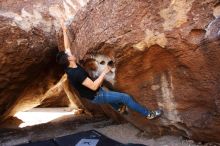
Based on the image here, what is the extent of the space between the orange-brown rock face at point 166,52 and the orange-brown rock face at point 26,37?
1.12 m

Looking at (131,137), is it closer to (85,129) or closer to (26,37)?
(85,129)

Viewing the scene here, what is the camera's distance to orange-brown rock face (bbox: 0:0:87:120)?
5.95 meters

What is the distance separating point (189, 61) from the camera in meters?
4.57

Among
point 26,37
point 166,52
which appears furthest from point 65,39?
point 166,52

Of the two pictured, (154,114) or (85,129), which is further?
(85,129)

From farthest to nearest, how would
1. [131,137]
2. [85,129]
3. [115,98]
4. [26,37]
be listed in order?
1. [85,129]
2. [26,37]
3. [131,137]
4. [115,98]

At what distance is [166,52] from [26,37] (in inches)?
104

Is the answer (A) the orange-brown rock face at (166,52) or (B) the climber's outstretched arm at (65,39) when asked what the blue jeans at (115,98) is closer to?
(A) the orange-brown rock face at (166,52)

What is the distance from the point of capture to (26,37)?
6.05m

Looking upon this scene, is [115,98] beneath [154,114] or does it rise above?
above

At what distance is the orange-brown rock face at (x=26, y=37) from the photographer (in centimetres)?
595

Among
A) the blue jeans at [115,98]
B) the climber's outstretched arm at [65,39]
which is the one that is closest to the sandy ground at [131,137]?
the blue jeans at [115,98]

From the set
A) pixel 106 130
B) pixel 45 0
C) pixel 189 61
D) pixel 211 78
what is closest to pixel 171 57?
pixel 189 61

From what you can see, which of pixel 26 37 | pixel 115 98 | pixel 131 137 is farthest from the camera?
pixel 26 37
